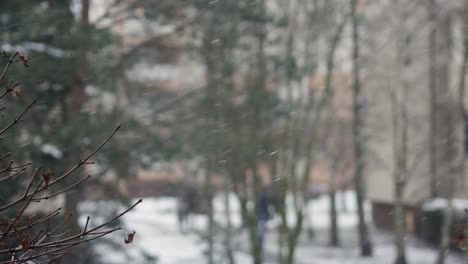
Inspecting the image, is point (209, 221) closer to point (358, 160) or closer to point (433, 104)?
point (358, 160)

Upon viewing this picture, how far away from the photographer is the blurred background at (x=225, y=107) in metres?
11.9

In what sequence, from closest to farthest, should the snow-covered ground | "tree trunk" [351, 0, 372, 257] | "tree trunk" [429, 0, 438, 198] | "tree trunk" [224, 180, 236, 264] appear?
"tree trunk" [224, 180, 236, 264] < the snow-covered ground < "tree trunk" [351, 0, 372, 257] < "tree trunk" [429, 0, 438, 198]

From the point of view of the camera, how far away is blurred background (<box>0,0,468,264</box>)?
1192 centimetres

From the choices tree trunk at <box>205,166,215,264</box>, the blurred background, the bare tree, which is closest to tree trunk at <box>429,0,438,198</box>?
the blurred background

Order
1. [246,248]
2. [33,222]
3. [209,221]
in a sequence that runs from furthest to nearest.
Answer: [246,248] → [209,221] → [33,222]

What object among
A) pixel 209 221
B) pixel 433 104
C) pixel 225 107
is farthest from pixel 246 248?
pixel 225 107

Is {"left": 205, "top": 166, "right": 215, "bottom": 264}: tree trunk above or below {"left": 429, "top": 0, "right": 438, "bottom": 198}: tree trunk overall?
below

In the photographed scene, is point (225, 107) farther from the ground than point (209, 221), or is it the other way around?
point (225, 107)

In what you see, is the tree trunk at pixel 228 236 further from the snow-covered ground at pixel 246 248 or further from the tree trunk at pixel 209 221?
the snow-covered ground at pixel 246 248

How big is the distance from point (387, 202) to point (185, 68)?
12290 mm

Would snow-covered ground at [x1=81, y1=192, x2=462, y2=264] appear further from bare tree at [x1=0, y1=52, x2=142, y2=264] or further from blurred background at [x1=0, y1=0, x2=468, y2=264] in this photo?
bare tree at [x1=0, y1=52, x2=142, y2=264]

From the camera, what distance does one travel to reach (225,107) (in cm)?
1500

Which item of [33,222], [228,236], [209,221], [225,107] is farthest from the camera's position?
[209,221]

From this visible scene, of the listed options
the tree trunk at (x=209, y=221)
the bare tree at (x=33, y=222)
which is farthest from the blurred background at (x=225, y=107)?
the bare tree at (x=33, y=222)
